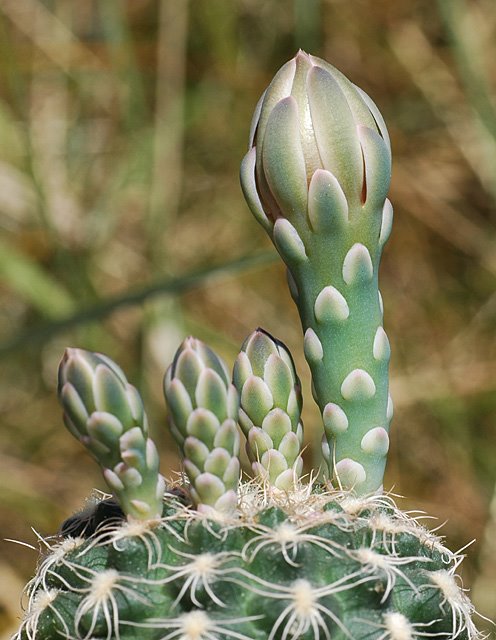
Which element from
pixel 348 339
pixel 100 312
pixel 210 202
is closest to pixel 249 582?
pixel 348 339

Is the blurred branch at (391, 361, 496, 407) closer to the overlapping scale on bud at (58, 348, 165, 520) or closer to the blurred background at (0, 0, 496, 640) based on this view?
the blurred background at (0, 0, 496, 640)

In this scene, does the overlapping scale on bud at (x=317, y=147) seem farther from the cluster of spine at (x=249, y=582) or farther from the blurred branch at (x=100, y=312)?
the blurred branch at (x=100, y=312)

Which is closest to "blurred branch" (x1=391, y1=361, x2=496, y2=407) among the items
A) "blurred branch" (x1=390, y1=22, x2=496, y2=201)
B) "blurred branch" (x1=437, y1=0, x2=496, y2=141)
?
"blurred branch" (x1=390, y1=22, x2=496, y2=201)


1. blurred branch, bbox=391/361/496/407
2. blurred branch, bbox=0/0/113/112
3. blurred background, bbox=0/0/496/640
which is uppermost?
blurred branch, bbox=0/0/113/112

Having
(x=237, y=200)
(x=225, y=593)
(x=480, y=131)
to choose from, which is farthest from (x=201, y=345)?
(x=237, y=200)

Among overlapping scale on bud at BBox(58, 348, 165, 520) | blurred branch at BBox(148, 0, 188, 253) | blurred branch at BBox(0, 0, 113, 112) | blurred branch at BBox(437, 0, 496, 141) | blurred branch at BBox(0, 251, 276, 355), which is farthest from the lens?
blurred branch at BBox(0, 0, 113, 112)

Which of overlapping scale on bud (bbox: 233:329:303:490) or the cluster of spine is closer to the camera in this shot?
the cluster of spine

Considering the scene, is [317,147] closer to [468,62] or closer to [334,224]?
[334,224]

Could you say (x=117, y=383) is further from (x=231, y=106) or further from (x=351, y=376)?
(x=231, y=106)
